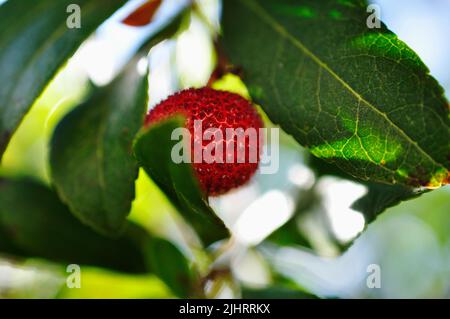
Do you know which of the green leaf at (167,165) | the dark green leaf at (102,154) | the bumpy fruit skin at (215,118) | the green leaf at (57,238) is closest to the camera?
the green leaf at (167,165)

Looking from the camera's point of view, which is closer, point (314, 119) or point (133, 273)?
point (314, 119)

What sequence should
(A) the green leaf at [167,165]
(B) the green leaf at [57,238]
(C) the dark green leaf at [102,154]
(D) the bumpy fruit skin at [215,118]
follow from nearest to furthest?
(A) the green leaf at [167,165], (D) the bumpy fruit skin at [215,118], (C) the dark green leaf at [102,154], (B) the green leaf at [57,238]

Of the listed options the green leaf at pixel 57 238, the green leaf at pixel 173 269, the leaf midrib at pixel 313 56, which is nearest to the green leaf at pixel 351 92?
the leaf midrib at pixel 313 56

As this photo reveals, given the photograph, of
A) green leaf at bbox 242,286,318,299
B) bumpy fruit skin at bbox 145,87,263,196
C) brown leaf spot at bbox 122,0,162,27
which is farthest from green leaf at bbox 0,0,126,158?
green leaf at bbox 242,286,318,299

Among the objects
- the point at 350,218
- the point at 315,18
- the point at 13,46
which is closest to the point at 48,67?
the point at 13,46

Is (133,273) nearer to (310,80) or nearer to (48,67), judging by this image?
(48,67)

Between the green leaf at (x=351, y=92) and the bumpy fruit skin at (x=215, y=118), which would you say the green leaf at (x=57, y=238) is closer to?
the bumpy fruit skin at (x=215, y=118)
